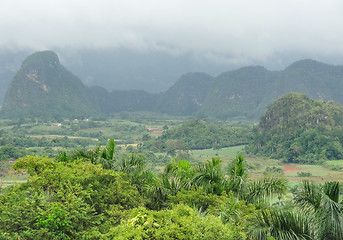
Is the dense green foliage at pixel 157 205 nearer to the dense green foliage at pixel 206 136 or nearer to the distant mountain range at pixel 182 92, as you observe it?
the dense green foliage at pixel 206 136

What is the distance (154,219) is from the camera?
7570 mm

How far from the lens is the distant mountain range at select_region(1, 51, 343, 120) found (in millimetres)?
131800

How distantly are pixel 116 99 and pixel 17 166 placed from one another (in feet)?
593

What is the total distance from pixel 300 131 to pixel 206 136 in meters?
20.6

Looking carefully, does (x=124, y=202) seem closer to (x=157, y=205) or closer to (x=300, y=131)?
(x=157, y=205)

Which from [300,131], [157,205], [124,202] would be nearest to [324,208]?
[157,205]

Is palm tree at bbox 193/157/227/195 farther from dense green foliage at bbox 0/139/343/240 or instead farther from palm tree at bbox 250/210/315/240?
palm tree at bbox 250/210/315/240

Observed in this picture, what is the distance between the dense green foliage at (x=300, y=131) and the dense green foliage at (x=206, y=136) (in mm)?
6260

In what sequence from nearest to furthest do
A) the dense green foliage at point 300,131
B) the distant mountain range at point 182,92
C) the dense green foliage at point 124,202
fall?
the dense green foliage at point 124,202 → the dense green foliage at point 300,131 → the distant mountain range at point 182,92

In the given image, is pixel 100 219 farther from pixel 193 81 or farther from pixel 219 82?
pixel 193 81

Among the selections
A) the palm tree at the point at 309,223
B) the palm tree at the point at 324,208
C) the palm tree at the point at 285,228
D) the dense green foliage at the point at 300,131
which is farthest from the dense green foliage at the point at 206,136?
the palm tree at the point at 285,228

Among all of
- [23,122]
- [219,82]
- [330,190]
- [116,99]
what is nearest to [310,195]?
[330,190]

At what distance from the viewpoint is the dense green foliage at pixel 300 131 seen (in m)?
51.8

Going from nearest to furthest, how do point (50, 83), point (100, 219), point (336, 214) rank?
point (336, 214)
point (100, 219)
point (50, 83)
